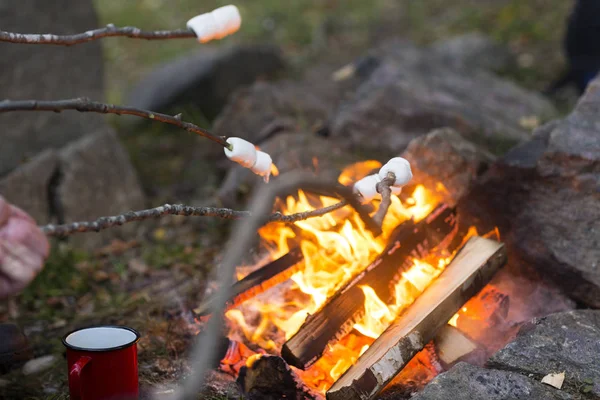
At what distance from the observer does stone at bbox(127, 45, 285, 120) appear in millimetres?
6539

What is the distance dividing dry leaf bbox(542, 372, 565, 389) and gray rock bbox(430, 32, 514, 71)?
478 centimetres

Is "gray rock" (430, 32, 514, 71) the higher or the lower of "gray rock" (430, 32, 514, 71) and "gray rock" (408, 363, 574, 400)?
the higher

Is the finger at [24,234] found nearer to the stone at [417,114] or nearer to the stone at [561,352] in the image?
the stone at [561,352]

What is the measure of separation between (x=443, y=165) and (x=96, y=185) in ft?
8.87

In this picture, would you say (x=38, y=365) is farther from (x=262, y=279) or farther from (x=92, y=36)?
(x=92, y=36)

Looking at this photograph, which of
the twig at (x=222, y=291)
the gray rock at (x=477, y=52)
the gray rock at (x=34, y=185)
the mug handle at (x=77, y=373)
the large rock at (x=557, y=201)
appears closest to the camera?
the twig at (x=222, y=291)

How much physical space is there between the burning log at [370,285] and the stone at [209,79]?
381 centimetres

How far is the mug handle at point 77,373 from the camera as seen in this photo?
231 cm

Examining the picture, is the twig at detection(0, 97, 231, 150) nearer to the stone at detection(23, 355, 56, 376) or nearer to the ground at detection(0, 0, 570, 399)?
the ground at detection(0, 0, 570, 399)

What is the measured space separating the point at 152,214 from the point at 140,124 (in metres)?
4.70

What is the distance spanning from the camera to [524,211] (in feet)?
11.1

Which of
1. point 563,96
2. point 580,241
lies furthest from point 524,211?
point 563,96

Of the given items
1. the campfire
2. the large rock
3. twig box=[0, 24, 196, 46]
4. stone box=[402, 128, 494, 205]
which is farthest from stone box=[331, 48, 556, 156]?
twig box=[0, 24, 196, 46]

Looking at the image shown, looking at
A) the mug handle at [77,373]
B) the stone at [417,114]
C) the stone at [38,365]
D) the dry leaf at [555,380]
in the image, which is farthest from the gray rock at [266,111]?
the dry leaf at [555,380]
